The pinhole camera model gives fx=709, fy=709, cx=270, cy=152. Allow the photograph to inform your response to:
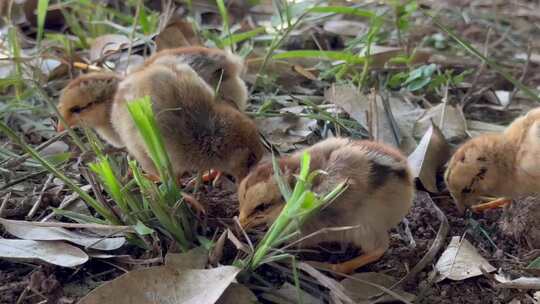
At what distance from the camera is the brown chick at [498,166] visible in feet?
8.87

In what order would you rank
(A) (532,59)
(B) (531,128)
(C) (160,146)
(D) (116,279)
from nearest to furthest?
(D) (116,279)
(C) (160,146)
(B) (531,128)
(A) (532,59)

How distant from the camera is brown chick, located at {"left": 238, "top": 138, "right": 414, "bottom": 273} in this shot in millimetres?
2143

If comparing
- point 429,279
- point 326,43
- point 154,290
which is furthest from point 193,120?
point 326,43

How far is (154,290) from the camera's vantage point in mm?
2004

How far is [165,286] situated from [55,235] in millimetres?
497

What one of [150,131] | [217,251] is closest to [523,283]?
[217,251]

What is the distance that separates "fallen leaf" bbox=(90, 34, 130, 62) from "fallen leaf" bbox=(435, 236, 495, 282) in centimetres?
206

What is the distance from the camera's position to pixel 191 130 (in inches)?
98.0

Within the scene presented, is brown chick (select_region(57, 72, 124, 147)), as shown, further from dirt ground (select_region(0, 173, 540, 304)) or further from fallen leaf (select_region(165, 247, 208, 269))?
fallen leaf (select_region(165, 247, 208, 269))

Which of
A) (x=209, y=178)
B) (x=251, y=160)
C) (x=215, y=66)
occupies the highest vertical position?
(x=215, y=66)

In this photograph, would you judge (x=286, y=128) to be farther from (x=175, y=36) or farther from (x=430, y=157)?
(x=175, y=36)

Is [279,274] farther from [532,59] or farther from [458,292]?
[532,59]

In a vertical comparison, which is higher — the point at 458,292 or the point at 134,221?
the point at 134,221

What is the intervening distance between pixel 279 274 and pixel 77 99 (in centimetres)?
121
